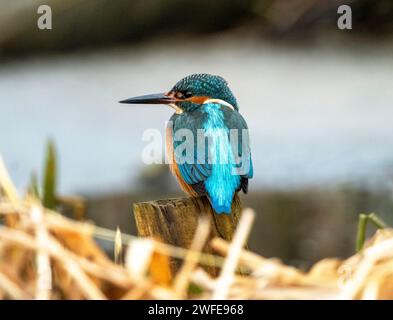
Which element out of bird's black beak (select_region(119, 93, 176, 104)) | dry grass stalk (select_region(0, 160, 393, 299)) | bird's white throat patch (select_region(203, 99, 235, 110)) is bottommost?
dry grass stalk (select_region(0, 160, 393, 299))

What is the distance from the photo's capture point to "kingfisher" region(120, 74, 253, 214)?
5.14 feet

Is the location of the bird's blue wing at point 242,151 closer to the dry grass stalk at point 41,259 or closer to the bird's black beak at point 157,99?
the bird's black beak at point 157,99

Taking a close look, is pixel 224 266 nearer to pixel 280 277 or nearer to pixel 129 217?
pixel 280 277

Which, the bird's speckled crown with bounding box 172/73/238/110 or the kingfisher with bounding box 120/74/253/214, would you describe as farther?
the bird's speckled crown with bounding box 172/73/238/110

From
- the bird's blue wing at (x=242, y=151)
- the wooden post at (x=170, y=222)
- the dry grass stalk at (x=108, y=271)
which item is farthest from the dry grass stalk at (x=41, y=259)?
the bird's blue wing at (x=242, y=151)

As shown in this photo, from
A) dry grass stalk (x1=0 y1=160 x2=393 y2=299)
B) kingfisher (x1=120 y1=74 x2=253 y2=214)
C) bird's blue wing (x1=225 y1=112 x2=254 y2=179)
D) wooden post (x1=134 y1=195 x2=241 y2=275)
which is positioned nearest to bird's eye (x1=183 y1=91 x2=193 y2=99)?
kingfisher (x1=120 y1=74 x2=253 y2=214)

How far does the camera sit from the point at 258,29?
4.83 m

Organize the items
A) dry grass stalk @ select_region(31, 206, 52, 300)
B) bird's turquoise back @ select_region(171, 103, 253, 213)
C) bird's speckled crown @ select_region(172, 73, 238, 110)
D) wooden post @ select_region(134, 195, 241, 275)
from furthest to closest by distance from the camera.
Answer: bird's speckled crown @ select_region(172, 73, 238, 110) < bird's turquoise back @ select_region(171, 103, 253, 213) < wooden post @ select_region(134, 195, 241, 275) < dry grass stalk @ select_region(31, 206, 52, 300)

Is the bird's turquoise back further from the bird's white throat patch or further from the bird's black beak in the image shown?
the bird's black beak

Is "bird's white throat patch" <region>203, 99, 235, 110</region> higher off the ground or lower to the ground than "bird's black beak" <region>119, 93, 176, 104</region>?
lower

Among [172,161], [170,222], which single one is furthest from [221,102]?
[170,222]

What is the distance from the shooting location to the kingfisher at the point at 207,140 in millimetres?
1565

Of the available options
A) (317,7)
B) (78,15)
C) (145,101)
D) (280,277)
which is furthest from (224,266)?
(317,7)

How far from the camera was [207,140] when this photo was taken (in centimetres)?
165
